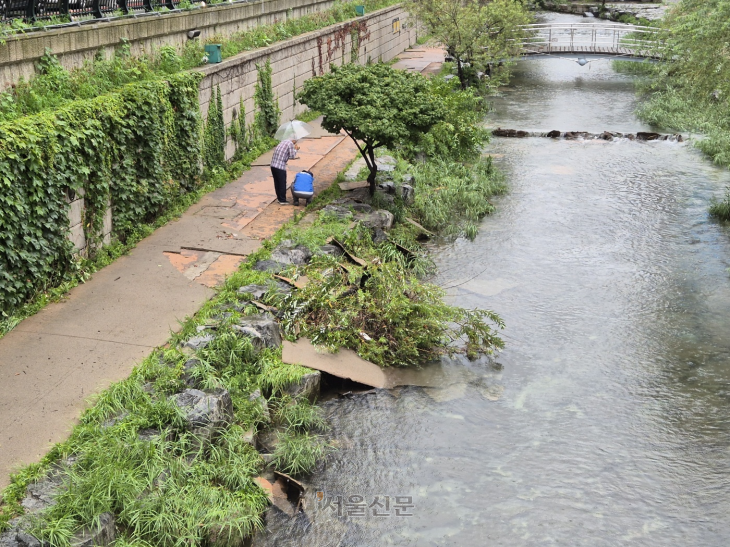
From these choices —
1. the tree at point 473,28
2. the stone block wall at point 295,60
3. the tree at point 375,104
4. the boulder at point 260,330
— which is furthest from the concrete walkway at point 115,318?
the tree at point 473,28

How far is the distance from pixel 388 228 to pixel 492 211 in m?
2.99

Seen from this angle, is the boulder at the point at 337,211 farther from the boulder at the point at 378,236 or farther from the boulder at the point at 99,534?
the boulder at the point at 99,534

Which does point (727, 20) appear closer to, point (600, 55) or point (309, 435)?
point (309, 435)

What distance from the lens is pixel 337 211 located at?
13.4 metres

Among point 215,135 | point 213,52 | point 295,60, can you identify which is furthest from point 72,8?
point 295,60

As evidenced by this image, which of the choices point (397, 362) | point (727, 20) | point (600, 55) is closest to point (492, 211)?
point (727, 20)

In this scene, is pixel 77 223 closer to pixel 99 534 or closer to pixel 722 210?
pixel 99 534

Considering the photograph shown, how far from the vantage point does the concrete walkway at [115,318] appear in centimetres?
753

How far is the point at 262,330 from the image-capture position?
9.26 meters

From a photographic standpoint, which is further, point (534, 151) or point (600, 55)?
point (600, 55)

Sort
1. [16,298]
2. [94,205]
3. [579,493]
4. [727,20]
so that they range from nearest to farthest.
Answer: [579,493] → [16,298] → [94,205] → [727,20]

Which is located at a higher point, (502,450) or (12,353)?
(12,353)

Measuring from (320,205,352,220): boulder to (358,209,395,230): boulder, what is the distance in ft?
0.79

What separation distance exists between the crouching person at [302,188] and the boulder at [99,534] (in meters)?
8.35
